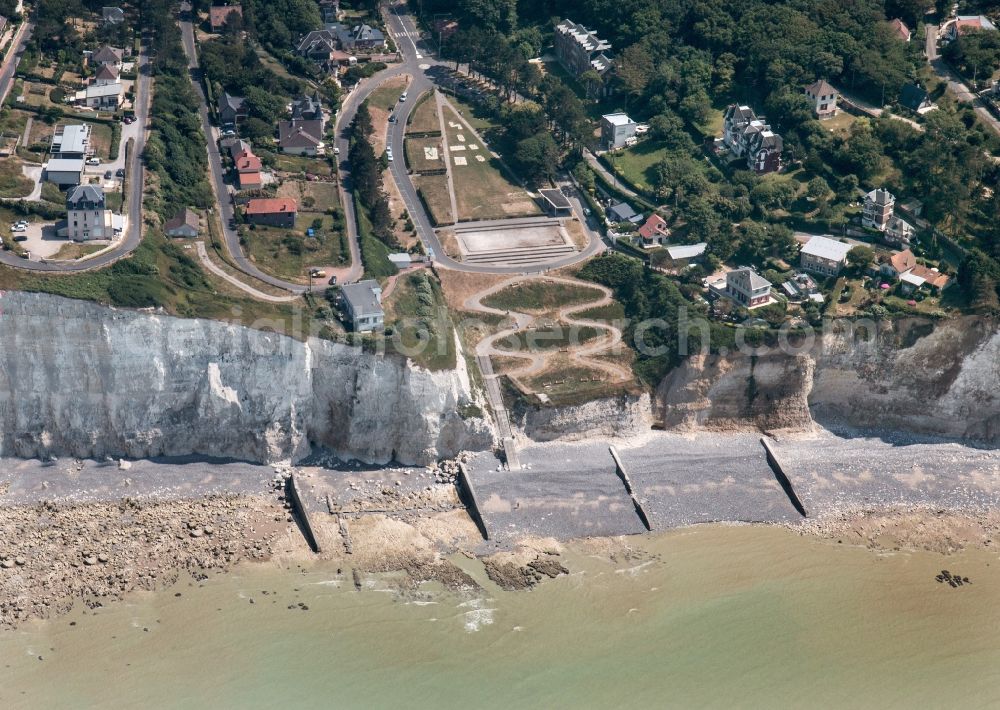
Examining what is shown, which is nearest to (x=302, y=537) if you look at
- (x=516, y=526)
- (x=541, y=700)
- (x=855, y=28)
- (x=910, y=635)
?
(x=516, y=526)

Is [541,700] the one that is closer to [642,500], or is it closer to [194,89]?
[642,500]

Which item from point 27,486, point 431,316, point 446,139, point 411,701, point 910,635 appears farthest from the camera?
point 446,139

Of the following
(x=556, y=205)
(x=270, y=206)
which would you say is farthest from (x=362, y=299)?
(x=556, y=205)

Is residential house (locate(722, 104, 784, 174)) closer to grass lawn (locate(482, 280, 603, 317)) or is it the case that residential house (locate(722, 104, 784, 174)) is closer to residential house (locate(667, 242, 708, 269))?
residential house (locate(667, 242, 708, 269))

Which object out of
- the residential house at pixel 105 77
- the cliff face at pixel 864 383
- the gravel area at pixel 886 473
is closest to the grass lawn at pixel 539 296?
the cliff face at pixel 864 383

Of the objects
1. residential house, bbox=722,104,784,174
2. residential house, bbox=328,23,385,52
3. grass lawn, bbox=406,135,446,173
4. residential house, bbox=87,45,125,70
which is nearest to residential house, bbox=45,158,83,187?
residential house, bbox=87,45,125,70

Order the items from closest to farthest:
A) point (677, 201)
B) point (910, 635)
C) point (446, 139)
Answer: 1. point (910, 635)
2. point (677, 201)
3. point (446, 139)
